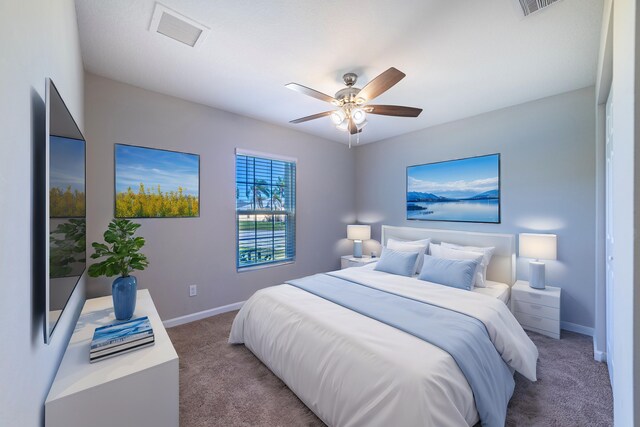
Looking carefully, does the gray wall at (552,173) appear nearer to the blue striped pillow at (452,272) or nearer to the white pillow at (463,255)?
the white pillow at (463,255)

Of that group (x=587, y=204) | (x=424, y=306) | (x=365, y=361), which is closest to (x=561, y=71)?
(x=587, y=204)

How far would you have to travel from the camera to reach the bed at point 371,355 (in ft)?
4.40

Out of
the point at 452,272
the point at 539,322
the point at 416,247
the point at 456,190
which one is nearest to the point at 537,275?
the point at 539,322

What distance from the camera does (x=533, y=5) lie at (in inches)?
66.1

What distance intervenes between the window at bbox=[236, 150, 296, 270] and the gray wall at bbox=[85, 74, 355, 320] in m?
0.12

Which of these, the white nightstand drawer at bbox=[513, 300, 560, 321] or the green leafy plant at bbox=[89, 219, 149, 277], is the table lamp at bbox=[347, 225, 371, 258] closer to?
the white nightstand drawer at bbox=[513, 300, 560, 321]

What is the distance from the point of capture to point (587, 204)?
9.33ft

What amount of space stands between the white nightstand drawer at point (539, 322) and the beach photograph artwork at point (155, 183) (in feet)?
12.9

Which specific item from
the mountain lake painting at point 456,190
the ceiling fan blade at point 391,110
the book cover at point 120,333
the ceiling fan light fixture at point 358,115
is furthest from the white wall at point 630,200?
the mountain lake painting at point 456,190

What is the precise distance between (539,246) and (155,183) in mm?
4255

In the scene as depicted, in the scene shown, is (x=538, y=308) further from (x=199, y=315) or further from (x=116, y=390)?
(x=199, y=315)

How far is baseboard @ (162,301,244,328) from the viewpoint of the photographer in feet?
10.0

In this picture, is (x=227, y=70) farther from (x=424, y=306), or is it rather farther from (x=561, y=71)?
(x=561, y=71)

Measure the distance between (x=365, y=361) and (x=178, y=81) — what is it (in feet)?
9.82
